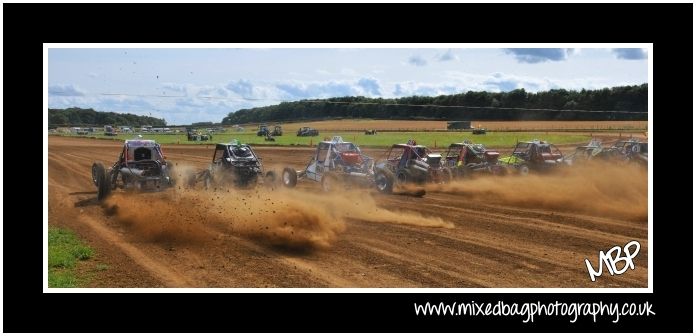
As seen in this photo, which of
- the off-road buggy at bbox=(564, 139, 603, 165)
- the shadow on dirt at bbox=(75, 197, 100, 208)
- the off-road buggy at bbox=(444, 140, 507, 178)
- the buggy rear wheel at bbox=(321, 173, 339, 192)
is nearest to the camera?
the shadow on dirt at bbox=(75, 197, 100, 208)

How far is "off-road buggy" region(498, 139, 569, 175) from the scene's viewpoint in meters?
21.2

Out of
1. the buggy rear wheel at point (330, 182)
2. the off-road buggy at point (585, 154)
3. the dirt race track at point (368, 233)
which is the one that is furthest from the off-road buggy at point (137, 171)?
the off-road buggy at point (585, 154)

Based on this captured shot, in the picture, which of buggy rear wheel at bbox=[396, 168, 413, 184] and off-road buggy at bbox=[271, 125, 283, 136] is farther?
off-road buggy at bbox=[271, 125, 283, 136]

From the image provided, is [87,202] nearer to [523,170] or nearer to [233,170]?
[233,170]

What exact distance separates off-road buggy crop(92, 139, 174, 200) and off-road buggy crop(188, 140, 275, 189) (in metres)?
0.87

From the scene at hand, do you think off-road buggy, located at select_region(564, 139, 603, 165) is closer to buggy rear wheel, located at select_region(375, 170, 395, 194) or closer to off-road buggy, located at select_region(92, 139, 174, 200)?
buggy rear wheel, located at select_region(375, 170, 395, 194)

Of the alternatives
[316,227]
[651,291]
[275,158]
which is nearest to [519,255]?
[651,291]

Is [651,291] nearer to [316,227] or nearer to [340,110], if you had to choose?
[316,227]

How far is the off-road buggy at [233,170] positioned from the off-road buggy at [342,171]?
1.43 m

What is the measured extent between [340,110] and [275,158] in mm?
6216

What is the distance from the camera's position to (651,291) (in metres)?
9.27

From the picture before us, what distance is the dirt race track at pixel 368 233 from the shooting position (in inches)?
392

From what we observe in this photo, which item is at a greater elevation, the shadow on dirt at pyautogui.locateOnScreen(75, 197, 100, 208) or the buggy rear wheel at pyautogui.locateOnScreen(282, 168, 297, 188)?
the buggy rear wheel at pyautogui.locateOnScreen(282, 168, 297, 188)

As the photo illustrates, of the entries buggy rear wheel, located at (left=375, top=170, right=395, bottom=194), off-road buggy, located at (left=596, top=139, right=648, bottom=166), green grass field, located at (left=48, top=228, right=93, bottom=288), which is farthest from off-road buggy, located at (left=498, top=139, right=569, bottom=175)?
green grass field, located at (left=48, top=228, right=93, bottom=288)
